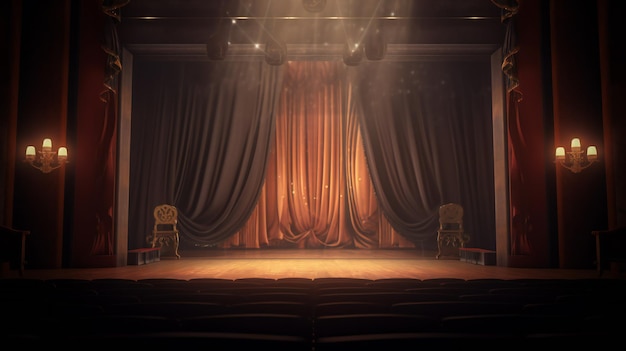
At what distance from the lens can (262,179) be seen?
10820 mm

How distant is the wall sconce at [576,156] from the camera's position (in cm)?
729

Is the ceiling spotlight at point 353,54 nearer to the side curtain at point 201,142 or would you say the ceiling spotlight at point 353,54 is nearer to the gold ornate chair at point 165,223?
the side curtain at point 201,142

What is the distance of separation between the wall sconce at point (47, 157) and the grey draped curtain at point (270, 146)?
126 inches

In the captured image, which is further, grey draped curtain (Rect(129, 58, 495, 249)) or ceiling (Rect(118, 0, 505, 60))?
grey draped curtain (Rect(129, 58, 495, 249))

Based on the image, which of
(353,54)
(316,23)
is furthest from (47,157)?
(353,54)

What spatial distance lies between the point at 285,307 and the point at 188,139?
9.29 meters

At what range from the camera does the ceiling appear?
8.30 meters

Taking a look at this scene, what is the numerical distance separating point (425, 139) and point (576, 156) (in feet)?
12.9

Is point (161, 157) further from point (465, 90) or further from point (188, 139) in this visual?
point (465, 90)

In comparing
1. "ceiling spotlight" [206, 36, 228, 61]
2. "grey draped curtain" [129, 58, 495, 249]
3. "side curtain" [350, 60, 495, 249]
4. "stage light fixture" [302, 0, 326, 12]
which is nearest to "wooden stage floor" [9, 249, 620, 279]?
"grey draped curtain" [129, 58, 495, 249]

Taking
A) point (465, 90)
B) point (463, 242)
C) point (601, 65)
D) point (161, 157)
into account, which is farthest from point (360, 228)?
point (601, 65)

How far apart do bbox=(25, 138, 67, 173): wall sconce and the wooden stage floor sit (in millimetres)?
1529

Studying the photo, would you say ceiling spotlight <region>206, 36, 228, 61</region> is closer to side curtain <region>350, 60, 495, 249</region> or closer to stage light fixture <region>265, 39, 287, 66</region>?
stage light fixture <region>265, 39, 287, 66</region>

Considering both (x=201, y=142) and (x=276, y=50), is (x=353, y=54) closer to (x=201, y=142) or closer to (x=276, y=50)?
(x=276, y=50)
